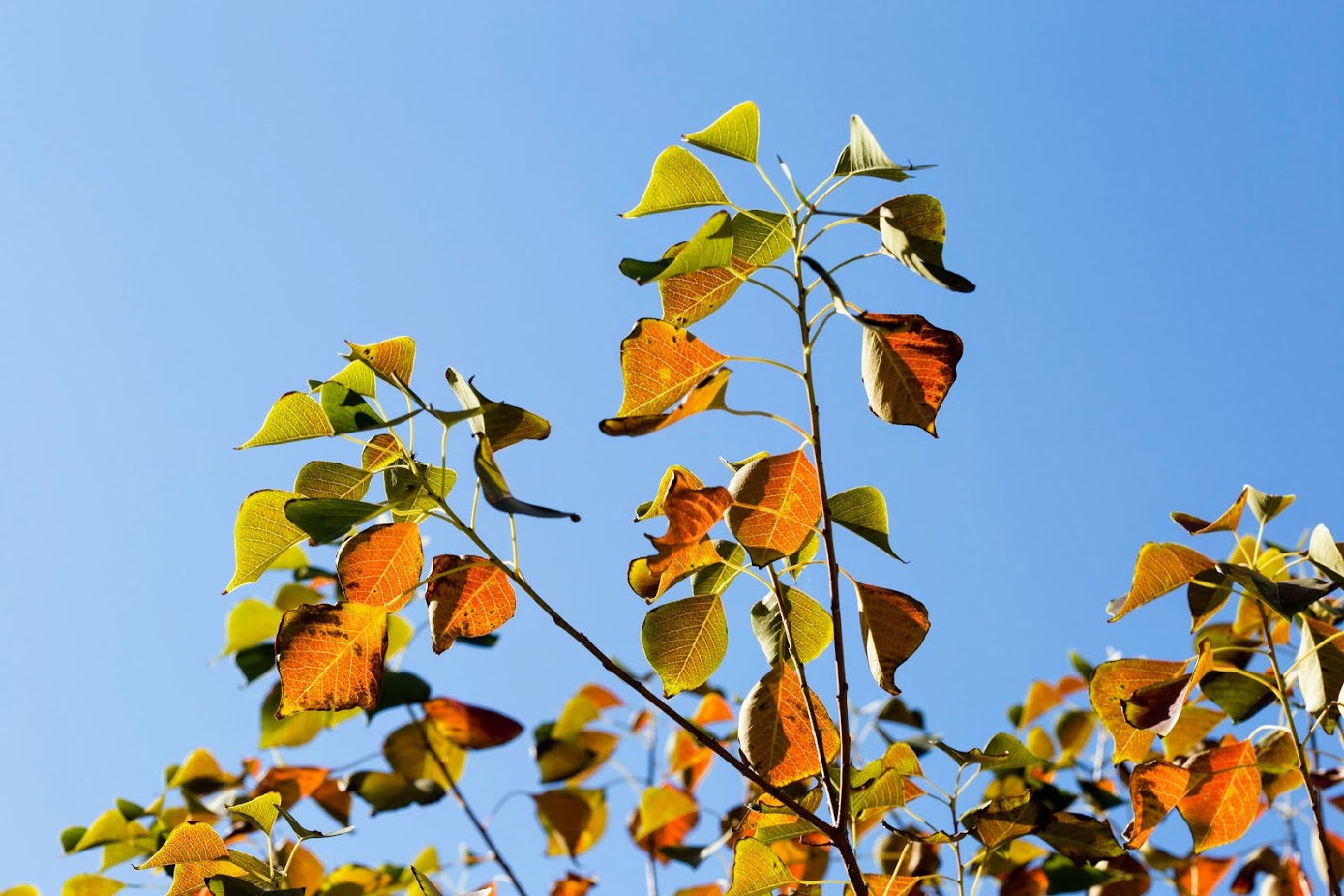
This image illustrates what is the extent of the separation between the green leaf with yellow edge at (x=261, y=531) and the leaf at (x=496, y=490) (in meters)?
0.24

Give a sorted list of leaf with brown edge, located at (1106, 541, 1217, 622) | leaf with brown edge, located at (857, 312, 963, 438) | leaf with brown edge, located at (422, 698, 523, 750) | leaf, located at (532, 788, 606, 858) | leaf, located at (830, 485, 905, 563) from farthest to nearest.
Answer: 1. leaf, located at (532, 788, 606, 858)
2. leaf with brown edge, located at (422, 698, 523, 750)
3. leaf with brown edge, located at (1106, 541, 1217, 622)
4. leaf, located at (830, 485, 905, 563)
5. leaf with brown edge, located at (857, 312, 963, 438)

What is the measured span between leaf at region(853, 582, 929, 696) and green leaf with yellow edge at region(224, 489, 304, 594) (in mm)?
578

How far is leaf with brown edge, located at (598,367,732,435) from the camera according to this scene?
103 cm

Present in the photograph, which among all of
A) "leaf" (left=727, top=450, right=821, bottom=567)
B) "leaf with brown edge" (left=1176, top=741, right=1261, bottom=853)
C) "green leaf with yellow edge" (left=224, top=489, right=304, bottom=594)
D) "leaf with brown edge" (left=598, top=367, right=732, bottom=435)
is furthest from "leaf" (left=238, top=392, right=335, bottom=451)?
"leaf with brown edge" (left=1176, top=741, right=1261, bottom=853)

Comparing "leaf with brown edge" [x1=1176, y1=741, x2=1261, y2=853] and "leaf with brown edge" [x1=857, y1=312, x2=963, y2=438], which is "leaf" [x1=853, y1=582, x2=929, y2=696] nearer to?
"leaf with brown edge" [x1=857, y1=312, x2=963, y2=438]

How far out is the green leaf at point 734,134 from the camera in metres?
1.06

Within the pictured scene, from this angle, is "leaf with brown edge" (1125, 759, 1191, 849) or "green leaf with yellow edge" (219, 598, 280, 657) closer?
"leaf with brown edge" (1125, 759, 1191, 849)

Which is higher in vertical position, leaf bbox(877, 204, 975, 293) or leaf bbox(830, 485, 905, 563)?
leaf bbox(877, 204, 975, 293)

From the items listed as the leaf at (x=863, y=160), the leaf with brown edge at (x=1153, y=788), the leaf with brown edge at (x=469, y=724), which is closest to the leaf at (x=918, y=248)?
the leaf at (x=863, y=160)

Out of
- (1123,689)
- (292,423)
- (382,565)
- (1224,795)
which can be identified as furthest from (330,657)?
(1224,795)

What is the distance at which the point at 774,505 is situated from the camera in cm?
108

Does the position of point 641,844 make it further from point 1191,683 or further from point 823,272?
point 823,272

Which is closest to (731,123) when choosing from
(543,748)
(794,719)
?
(794,719)

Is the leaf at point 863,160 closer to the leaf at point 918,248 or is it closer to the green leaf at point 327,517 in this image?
the leaf at point 918,248
